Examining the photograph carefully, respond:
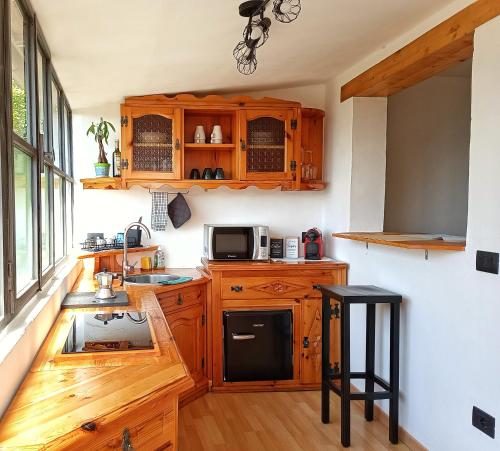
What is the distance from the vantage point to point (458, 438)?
246 centimetres

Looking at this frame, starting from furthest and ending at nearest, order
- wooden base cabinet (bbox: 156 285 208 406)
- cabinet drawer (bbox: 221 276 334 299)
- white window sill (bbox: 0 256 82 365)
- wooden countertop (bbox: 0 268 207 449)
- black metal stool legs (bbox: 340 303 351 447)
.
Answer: cabinet drawer (bbox: 221 276 334 299)
wooden base cabinet (bbox: 156 285 208 406)
black metal stool legs (bbox: 340 303 351 447)
white window sill (bbox: 0 256 82 365)
wooden countertop (bbox: 0 268 207 449)

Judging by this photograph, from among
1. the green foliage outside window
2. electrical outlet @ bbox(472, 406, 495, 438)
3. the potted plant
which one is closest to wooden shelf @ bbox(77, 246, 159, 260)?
the potted plant

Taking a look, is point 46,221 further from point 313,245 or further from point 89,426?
point 313,245

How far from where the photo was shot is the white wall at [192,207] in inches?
159

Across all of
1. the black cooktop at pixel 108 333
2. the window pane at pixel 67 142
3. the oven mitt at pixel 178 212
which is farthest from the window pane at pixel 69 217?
the black cooktop at pixel 108 333

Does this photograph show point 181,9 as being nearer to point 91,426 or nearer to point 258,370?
point 91,426

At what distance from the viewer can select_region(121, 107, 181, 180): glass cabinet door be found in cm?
379

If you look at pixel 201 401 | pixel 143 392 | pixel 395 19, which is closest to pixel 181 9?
pixel 395 19

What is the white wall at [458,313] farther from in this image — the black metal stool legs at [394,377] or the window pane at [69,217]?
the window pane at [69,217]

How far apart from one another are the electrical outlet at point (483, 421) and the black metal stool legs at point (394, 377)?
0.60m

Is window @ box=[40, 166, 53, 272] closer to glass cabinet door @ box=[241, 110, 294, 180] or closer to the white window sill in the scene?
the white window sill

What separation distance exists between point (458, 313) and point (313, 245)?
172 cm

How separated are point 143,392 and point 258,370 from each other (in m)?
2.46

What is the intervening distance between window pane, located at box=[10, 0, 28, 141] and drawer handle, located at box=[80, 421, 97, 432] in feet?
3.55
